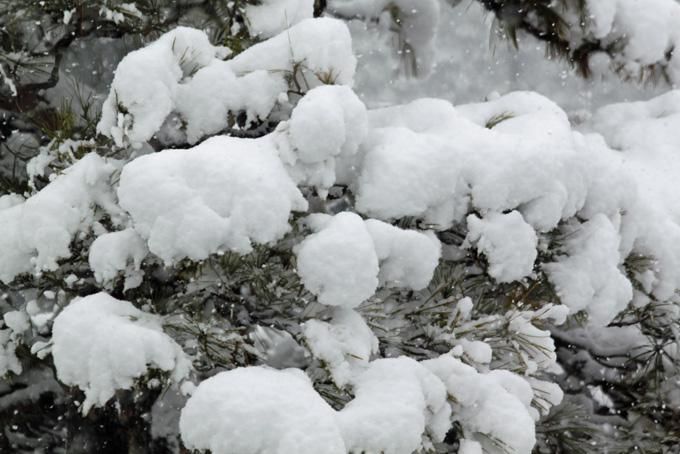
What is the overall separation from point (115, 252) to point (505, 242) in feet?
3.14

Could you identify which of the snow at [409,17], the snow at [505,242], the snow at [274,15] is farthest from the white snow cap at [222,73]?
the snow at [409,17]

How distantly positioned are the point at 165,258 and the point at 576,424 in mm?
1622

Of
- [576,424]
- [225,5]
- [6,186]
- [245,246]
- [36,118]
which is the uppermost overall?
[225,5]

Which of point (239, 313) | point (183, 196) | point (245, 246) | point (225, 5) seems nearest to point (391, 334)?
point (239, 313)

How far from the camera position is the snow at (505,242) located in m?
1.92

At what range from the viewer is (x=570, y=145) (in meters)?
2.06

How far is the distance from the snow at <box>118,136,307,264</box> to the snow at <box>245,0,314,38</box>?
87 centimetres

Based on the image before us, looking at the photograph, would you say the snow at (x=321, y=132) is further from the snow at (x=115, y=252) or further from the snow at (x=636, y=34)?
the snow at (x=636, y=34)

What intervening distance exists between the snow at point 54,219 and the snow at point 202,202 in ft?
0.75

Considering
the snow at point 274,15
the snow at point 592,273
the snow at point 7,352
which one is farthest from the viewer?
the snow at point 274,15

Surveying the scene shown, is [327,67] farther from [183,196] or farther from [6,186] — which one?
[6,186]

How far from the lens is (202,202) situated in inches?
63.2

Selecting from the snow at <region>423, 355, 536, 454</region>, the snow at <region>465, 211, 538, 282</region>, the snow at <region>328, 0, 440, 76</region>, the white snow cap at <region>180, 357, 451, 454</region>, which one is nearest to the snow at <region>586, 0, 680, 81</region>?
the snow at <region>328, 0, 440, 76</region>

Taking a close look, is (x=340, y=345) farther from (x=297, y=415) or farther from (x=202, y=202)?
(x=202, y=202)
